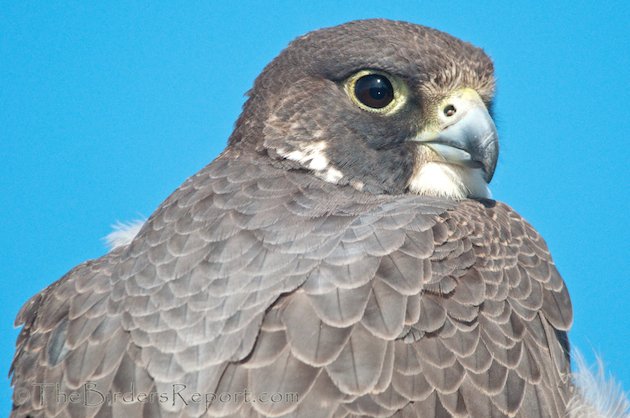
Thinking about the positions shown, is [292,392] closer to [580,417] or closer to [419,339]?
[419,339]

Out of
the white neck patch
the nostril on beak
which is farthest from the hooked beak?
the white neck patch

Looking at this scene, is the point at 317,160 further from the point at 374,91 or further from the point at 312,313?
the point at 312,313

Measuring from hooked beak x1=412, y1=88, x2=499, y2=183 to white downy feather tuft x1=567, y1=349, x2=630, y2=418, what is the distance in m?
0.98

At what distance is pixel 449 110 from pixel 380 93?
0.31 meters

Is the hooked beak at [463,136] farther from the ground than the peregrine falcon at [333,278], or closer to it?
farther from the ground

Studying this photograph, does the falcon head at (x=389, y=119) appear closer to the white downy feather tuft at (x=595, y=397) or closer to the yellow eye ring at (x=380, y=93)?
the yellow eye ring at (x=380, y=93)

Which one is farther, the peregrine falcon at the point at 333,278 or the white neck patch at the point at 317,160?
the white neck patch at the point at 317,160

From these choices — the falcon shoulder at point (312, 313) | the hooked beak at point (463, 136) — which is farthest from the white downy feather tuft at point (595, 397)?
the hooked beak at point (463, 136)

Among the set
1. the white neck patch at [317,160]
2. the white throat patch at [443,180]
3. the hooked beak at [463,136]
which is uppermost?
the hooked beak at [463,136]

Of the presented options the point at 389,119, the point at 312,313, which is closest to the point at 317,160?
the point at 389,119

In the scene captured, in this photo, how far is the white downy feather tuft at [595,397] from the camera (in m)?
3.30

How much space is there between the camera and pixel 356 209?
10.3 ft

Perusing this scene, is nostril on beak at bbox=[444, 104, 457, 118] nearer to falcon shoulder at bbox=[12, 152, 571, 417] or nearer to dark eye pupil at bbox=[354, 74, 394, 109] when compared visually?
dark eye pupil at bbox=[354, 74, 394, 109]

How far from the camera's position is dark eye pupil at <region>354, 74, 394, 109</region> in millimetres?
3473
